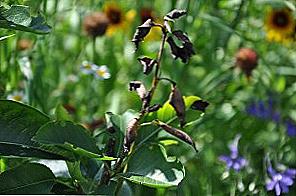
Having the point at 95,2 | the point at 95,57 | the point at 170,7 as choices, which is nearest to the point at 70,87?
the point at 95,57

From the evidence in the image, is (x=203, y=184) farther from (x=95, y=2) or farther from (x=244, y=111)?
(x=95, y=2)

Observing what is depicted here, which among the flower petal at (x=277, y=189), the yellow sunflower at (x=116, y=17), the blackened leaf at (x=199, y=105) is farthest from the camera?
the yellow sunflower at (x=116, y=17)

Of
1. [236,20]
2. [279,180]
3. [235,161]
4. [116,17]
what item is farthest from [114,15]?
[279,180]

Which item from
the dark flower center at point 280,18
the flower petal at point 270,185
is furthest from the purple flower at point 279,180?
the dark flower center at point 280,18

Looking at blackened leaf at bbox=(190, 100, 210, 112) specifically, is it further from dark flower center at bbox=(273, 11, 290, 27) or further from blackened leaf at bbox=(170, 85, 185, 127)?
dark flower center at bbox=(273, 11, 290, 27)

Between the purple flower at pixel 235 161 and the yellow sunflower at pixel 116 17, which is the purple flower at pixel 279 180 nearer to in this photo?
the purple flower at pixel 235 161

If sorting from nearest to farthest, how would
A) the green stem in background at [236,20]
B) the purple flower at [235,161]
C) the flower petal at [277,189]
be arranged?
the flower petal at [277,189] < the purple flower at [235,161] < the green stem in background at [236,20]
